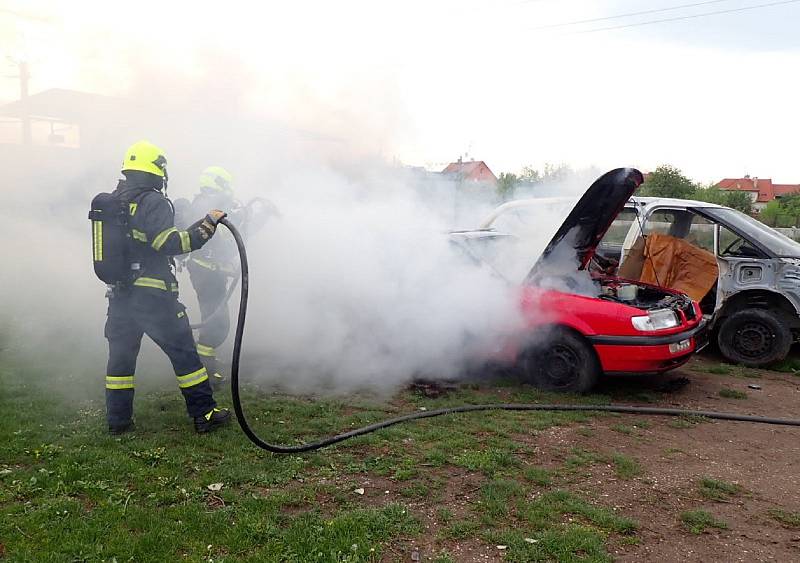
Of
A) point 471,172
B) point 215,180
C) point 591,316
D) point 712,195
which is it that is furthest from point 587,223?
point 712,195

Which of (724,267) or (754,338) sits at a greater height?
(724,267)

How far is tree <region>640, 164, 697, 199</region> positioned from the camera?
24562 millimetres

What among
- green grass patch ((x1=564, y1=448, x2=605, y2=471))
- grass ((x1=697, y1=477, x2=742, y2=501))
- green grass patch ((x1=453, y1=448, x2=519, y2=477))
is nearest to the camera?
grass ((x1=697, y1=477, x2=742, y2=501))

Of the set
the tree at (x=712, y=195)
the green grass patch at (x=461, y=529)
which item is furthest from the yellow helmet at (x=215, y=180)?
the tree at (x=712, y=195)

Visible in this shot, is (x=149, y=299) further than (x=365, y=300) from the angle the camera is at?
No

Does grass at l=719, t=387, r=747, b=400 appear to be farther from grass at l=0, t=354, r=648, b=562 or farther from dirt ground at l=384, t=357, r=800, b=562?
grass at l=0, t=354, r=648, b=562

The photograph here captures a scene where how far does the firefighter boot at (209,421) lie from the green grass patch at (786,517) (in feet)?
12.0

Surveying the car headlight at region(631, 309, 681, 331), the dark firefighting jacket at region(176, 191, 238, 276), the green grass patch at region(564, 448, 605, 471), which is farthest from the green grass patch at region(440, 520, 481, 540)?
the dark firefighting jacket at region(176, 191, 238, 276)

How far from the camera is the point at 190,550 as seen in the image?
9.59 ft

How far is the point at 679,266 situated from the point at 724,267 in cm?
51

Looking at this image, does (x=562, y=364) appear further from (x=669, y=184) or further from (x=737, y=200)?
(x=737, y=200)

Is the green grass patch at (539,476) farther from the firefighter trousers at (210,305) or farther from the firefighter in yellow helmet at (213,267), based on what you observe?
the firefighter trousers at (210,305)

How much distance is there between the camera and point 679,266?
7.56 meters

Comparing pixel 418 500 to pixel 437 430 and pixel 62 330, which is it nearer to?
pixel 437 430
